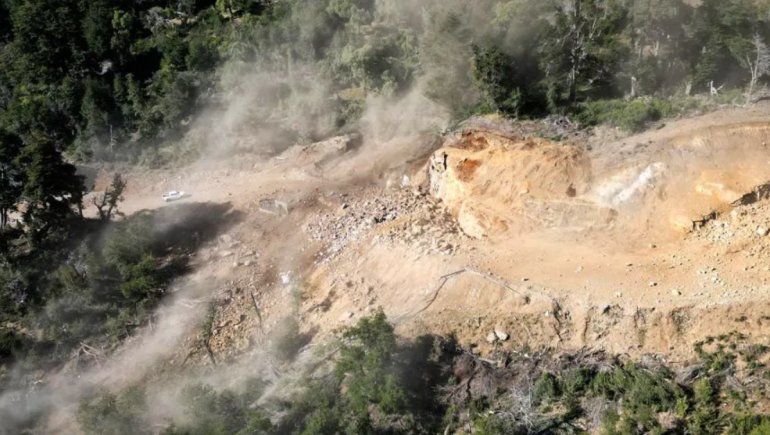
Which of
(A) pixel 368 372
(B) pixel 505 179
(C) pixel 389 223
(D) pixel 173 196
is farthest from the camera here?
(D) pixel 173 196

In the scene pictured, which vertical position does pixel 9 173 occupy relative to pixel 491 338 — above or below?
above

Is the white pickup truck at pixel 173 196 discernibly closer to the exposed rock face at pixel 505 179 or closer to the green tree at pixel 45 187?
the green tree at pixel 45 187

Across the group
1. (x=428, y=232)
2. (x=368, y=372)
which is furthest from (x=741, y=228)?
(x=368, y=372)

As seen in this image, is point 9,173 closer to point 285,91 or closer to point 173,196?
point 173,196

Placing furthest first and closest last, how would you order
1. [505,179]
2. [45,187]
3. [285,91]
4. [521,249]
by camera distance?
[285,91]
[45,187]
[505,179]
[521,249]

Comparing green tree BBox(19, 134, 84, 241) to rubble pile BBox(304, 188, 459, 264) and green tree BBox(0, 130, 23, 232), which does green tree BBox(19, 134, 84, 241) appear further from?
rubble pile BBox(304, 188, 459, 264)

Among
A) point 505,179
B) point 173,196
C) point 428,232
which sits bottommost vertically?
point 173,196

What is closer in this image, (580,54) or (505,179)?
(505,179)

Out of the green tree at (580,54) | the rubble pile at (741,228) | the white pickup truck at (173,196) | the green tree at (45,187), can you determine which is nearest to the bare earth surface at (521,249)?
the rubble pile at (741,228)

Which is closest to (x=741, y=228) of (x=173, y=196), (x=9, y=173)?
(x=173, y=196)
